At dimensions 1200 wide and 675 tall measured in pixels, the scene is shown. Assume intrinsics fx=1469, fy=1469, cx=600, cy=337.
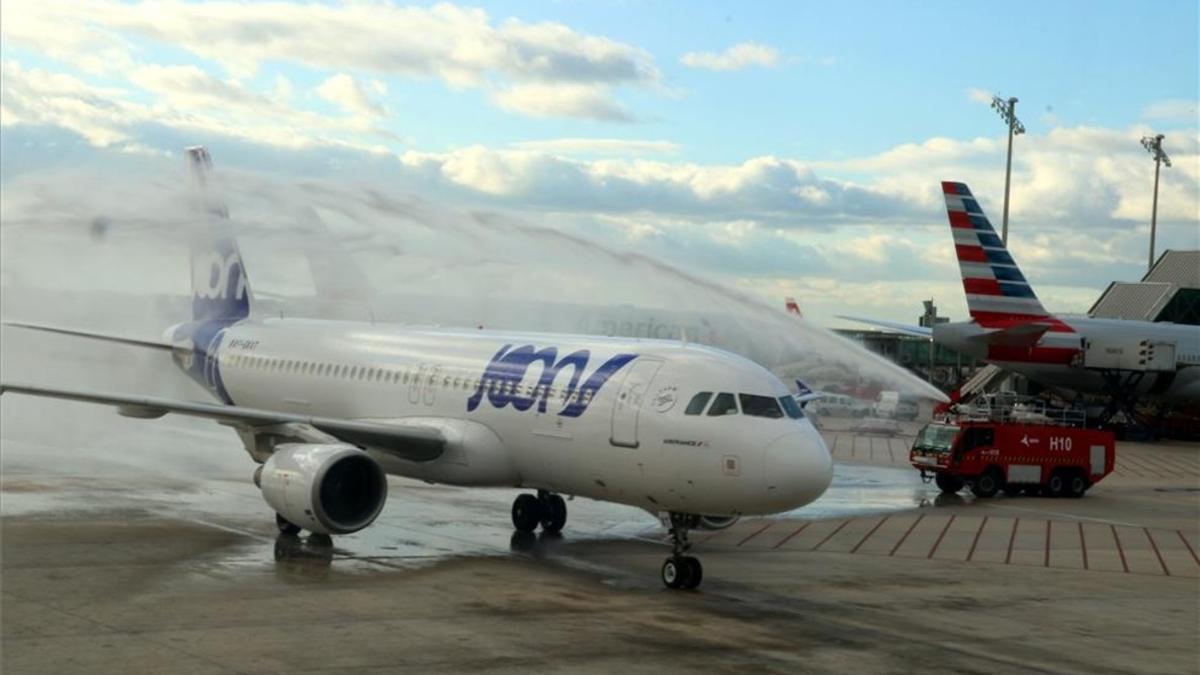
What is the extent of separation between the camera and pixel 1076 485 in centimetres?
4006

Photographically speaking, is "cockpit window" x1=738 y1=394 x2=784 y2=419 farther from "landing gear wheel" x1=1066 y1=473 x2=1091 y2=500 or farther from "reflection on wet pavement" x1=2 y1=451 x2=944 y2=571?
"landing gear wheel" x1=1066 y1=473 x2=1091 y2=500

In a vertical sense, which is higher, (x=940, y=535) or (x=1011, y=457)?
(x=1011, y=457)

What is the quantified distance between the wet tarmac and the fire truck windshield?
3.67 meters

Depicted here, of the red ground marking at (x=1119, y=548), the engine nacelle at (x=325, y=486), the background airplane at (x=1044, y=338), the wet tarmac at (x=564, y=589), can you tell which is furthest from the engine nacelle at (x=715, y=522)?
the background airplane at (x=1044, y=338)

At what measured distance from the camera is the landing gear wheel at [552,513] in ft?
92.3

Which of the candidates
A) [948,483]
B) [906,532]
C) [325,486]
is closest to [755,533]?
[906,532]

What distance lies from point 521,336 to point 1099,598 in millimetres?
11273

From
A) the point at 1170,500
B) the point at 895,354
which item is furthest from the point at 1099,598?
the point at 895,354

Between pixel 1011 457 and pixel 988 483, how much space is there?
0.99 metres

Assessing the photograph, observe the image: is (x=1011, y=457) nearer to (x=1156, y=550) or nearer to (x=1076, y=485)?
(x=1076, y=485)

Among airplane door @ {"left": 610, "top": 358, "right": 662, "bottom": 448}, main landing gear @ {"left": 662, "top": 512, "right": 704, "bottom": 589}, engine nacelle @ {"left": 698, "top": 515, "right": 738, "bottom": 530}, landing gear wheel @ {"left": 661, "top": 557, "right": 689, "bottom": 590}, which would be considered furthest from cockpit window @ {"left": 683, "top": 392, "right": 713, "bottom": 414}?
engine nacelle @ {"left": 698, "top": 515, "right": 738, "bottom": 530}

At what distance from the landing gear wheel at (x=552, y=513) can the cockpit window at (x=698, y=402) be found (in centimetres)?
711

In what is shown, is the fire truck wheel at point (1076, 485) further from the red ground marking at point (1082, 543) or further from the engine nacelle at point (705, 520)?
the engine nacelle at point (705, 520)

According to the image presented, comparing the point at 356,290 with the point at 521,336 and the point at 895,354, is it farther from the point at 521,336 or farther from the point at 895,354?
the point at 895,354
